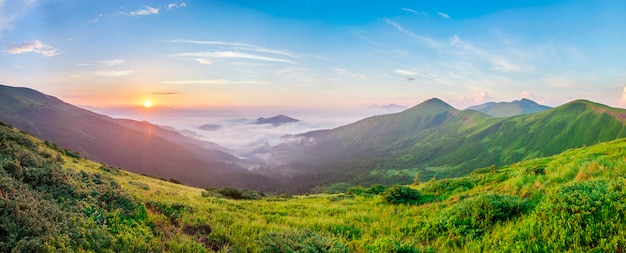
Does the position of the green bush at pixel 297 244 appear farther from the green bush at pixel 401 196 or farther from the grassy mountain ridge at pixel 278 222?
the green bush at pixel 401 196

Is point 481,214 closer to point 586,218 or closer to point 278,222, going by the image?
point 586,218

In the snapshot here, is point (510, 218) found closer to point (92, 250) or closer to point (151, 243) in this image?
point (151, 243)

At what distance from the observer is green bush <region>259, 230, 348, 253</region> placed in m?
8.41

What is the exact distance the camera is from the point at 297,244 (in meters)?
8.59

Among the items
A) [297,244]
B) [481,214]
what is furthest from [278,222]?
[481,214]

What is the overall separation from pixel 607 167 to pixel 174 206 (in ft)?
55.7

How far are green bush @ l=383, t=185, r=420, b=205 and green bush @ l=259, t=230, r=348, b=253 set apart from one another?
846cm

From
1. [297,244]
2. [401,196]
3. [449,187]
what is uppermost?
[449,187]

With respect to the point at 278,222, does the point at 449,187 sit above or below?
above

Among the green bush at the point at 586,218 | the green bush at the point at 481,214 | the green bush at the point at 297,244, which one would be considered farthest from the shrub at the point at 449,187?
the green bush at the point at 297,244

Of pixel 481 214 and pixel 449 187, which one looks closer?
pixel 481 214

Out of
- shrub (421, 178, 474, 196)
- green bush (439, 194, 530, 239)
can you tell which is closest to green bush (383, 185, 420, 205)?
shrub (421, 178, 474, 196)

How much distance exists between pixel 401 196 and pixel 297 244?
10229 mm

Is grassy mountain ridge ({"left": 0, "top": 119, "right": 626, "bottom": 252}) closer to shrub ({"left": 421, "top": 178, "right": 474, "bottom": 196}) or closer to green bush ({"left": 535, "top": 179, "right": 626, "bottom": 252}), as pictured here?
green bush ({"left": 535, "top": 179, "right": 626, "bottom": 252})
